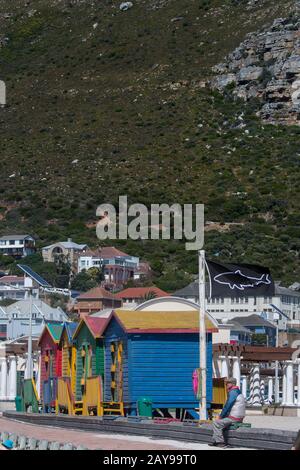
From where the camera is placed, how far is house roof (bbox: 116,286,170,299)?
97.5m

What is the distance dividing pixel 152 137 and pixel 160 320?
91903mm

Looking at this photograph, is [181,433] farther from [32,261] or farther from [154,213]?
[32,261]

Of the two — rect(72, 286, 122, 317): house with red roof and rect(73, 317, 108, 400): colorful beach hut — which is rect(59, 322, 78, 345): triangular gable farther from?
rect(72, 286, 122, 317): house with red roof

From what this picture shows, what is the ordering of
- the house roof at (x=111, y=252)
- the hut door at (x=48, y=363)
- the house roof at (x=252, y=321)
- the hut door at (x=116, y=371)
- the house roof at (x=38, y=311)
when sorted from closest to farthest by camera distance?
the hut door at (x=116, y=371) → the hut door at (x=48, y=363) → the house roof at (x=38, y=311) → the house roof at (x=252, y=321) → the house roof at (x=111, y=252)

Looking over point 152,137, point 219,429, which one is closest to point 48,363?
point 219,429

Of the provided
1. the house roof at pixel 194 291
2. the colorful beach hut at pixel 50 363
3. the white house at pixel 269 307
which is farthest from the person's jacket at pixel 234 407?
the white house at pixel 269 307

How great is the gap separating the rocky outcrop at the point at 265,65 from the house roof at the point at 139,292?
25907mm

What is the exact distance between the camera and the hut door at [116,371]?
27016 mm

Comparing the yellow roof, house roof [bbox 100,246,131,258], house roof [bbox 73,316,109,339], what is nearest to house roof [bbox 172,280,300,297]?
house roof [bbox 100,246,131,258]

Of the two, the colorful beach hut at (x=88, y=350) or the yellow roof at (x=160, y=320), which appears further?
the colorful beach hut at (x=88, y=350)

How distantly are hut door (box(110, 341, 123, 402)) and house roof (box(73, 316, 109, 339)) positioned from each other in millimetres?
631

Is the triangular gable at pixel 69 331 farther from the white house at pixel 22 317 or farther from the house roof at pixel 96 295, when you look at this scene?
the house roof at pixel 96 295

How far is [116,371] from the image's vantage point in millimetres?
27328

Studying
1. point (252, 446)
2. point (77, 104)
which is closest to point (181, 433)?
point (252, 446)
